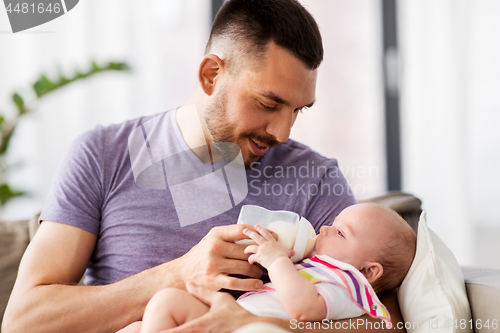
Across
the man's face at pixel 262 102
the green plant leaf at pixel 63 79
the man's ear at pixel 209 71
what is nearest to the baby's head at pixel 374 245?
the man's face at pixel 262 102

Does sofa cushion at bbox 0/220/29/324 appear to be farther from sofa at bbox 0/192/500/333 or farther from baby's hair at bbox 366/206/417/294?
baby's hair at bbox 366/206/417/294

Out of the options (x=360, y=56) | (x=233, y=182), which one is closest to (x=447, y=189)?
(x=360, y=56)

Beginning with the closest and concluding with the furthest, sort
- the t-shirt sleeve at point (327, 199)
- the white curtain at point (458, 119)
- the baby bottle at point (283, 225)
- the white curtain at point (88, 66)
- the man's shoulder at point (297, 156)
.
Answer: the baby bottle at point (283, 225)
the t-shirt sleeve at point (327, 199)
the man's shoulder at point (297, 156)
the white curtain at point (88, 66)
the white curtain at point (458, 119)

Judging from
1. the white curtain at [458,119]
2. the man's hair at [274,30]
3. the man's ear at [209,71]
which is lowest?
the white curtain at [458,119]

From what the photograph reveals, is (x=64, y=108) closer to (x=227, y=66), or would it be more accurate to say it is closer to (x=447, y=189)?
(x=227, y=66)

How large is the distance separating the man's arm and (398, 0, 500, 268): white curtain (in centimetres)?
257

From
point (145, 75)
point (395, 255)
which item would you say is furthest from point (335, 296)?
point (145, 75)

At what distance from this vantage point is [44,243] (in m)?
1.16

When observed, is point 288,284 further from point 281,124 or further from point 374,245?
point 281,124

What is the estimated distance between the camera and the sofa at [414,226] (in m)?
1.02

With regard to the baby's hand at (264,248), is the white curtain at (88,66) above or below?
above

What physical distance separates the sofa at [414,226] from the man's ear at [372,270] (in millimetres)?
236

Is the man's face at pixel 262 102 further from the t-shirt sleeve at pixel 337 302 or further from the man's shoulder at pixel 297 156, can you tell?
the t-shirt sleeve at pixel 337 302

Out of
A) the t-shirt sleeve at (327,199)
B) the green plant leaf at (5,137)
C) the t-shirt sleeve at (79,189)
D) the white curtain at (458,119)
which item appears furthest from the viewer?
the white curtain at (458,119)
